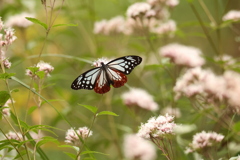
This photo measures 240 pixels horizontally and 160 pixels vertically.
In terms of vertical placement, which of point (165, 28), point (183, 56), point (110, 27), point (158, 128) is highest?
point (110, 27)

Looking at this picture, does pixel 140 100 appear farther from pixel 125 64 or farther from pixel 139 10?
pixel 125 64

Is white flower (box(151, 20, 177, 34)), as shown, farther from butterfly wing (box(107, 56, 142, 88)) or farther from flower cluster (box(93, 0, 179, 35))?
butterfly wing (box(107, 56, 142, 88))

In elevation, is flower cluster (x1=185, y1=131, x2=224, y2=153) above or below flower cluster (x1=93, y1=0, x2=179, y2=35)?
below

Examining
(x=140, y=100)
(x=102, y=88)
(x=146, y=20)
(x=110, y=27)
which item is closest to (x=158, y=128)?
(x=102, y=88)

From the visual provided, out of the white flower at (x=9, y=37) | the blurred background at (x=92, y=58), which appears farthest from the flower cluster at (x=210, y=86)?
the white flower at (x=9, y=37)

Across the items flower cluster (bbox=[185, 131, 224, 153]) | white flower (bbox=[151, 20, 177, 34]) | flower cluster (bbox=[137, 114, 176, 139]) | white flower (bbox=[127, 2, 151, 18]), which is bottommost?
flower cluster (bbox=[137, 114, 176, 139])

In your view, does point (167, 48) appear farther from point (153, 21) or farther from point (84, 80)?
point (84, 80)

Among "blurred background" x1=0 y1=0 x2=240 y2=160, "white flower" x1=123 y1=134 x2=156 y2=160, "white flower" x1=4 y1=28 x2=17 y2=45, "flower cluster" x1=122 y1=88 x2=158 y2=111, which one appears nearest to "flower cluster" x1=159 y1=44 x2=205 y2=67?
"blurred background" x1=0 y1=0 x2=240 y2=160

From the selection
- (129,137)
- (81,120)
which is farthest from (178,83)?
(81,120)
